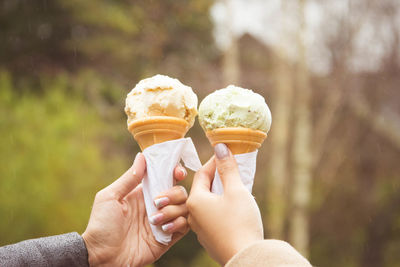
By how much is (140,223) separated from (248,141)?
0.67 metres

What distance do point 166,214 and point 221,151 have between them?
0.37m

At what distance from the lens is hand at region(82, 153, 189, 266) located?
1.76 meters

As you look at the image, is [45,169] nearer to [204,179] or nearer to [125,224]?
[125,224]

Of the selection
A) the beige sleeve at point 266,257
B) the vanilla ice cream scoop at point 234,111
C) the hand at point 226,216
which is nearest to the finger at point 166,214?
the hand at point 226,216

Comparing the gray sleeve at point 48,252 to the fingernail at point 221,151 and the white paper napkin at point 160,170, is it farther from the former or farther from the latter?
the fingernail at point 221,151

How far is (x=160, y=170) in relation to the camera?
179 cm

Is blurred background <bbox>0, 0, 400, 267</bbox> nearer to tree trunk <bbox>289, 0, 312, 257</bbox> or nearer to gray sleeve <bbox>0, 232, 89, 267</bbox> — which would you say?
tree trunk <bbox>289, 0, 312, 257</bbox>

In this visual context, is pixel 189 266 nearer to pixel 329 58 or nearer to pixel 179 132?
pixel 329 58

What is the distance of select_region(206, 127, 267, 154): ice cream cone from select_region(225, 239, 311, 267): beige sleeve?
1.73 feet

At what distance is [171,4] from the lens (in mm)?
11070

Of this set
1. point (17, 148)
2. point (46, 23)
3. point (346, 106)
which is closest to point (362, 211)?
point (346, 106)

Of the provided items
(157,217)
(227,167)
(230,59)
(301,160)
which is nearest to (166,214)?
(157,217)

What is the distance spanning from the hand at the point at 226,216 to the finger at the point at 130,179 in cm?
29

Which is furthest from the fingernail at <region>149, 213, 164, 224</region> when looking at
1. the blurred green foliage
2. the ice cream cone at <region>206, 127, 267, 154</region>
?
the blurred green foliage
